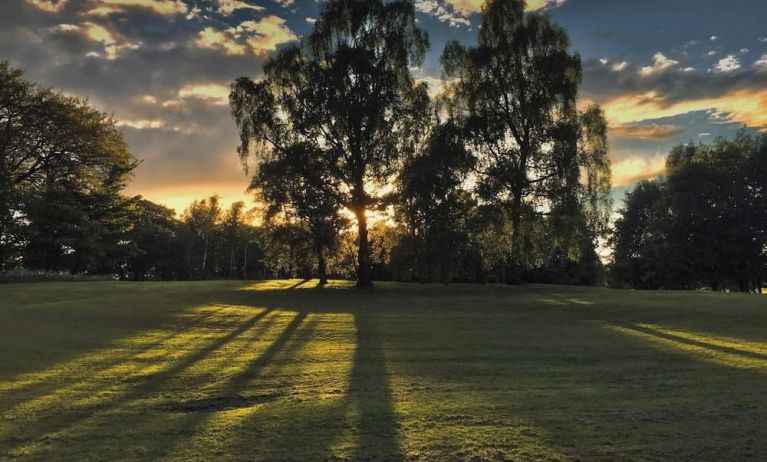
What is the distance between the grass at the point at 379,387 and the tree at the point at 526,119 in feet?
47.2

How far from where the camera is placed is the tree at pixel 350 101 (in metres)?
34.2

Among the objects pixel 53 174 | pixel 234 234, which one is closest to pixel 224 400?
pixel 53 174

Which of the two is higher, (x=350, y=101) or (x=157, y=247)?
(x=350, y=101)

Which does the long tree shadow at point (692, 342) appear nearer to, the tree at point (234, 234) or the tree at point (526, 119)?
the tree at point (526, 119)

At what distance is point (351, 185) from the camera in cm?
3472

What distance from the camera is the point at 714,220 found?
49000 mm

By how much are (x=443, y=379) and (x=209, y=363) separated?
5320 millimetres

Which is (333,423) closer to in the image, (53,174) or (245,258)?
(53,174)

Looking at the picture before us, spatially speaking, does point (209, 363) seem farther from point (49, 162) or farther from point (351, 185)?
point (49, 162)

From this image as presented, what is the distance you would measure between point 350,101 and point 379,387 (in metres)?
27.5

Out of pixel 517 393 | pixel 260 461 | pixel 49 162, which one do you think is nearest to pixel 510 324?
pixel 517 393

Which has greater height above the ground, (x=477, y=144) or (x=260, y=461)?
(x=477, y=144)

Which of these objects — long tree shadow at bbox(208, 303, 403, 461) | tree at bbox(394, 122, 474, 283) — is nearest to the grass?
long tree shadow at bbox(208, 303, 403, 461)

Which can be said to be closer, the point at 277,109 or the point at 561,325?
the point at 561,325
